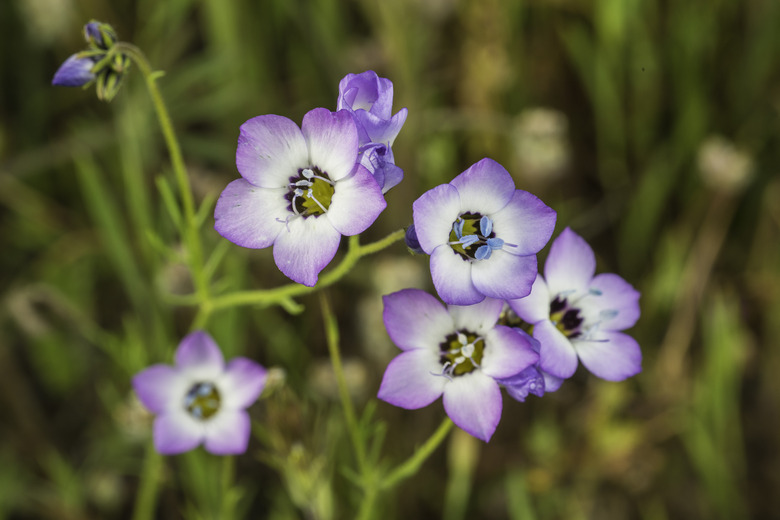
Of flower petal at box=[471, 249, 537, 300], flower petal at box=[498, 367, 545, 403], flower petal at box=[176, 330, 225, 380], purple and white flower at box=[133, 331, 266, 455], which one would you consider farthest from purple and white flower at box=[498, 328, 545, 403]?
flower petal at box=[176, 330, 225, 380]

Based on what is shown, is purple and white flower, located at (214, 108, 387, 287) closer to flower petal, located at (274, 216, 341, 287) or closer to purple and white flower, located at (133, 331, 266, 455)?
flower petal, located at (274, 216, 341, 287)

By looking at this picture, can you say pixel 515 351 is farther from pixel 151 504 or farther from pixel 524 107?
pixel 524 107

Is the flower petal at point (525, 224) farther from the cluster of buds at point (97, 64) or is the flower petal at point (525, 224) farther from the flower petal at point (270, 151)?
the cluster of buds at point (97, 64)

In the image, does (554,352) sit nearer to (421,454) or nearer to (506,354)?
(506,354)

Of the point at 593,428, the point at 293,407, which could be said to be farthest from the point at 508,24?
the point at 293,407

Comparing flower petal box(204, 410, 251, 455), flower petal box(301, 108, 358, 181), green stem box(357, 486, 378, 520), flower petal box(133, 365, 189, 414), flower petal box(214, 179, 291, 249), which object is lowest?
green stem box(357, 486, 378, 520)
